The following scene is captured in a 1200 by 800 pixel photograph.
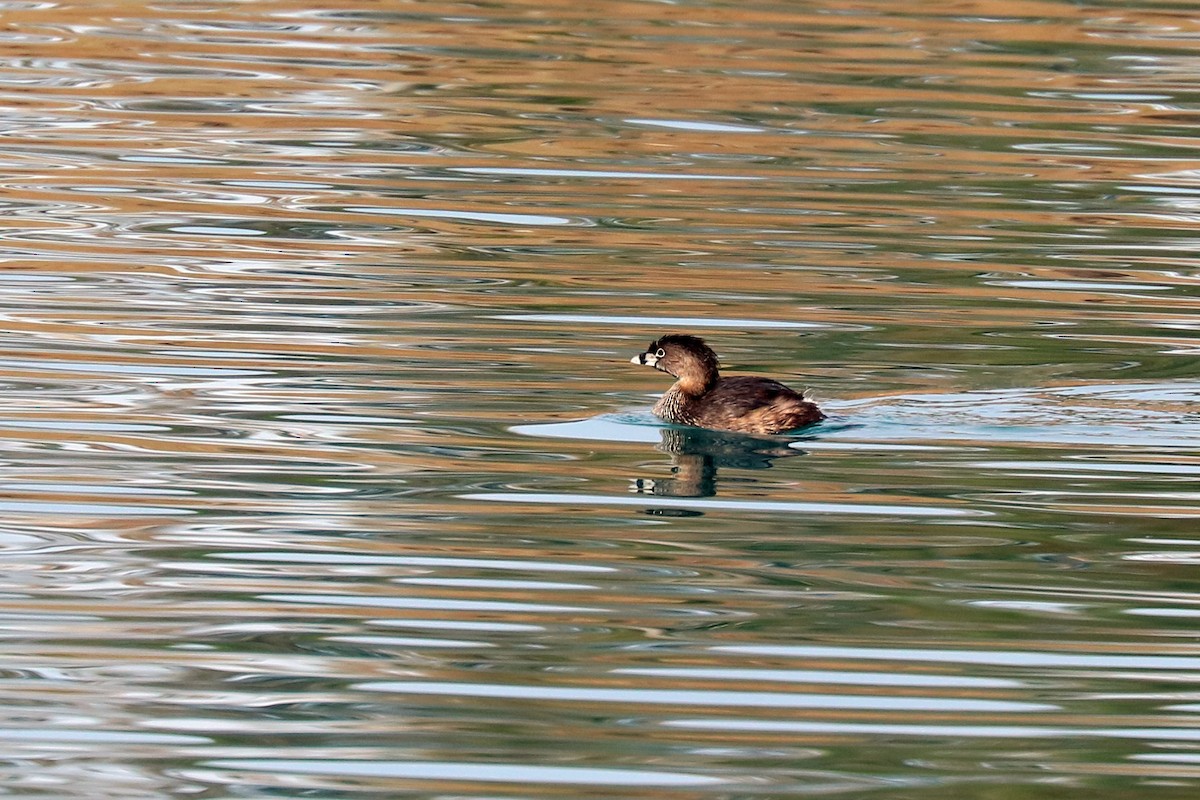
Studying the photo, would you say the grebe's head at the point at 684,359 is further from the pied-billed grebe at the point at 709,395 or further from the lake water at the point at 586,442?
the lake water at the point at 586,442

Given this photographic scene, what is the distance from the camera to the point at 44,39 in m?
21.2

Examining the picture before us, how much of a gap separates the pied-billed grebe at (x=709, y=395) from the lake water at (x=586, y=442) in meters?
0.10

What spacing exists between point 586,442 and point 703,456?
0.52m

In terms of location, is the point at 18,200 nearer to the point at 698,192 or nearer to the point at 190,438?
the point at 698,192

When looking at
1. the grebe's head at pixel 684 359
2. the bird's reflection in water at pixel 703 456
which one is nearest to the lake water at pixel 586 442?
the bird's reflection in water at pixel 703 456

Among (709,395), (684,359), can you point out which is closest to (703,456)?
(709,395)

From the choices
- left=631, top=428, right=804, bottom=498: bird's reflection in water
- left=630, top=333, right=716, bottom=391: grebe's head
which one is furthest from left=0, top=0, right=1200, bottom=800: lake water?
left=630, top=333, right=716, bottom=391: grebe's head

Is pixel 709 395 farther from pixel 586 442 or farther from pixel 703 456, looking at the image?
pixel 586 442

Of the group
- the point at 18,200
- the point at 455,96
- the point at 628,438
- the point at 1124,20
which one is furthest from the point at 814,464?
the point at 1124,20

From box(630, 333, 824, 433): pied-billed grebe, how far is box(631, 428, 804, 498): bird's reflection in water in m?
0.05

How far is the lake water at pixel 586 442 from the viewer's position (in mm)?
6070

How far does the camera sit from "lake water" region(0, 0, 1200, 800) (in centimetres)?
607

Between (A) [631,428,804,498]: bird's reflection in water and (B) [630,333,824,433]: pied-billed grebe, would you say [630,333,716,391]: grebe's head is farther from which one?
(A) [631,428,804,498]: bird's reflection in water

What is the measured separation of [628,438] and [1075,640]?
3.19 m
